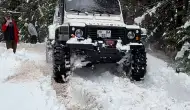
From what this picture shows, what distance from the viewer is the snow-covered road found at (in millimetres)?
6891

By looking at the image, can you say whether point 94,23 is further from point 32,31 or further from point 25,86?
point 32,31

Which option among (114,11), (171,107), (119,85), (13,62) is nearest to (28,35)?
(13,62)

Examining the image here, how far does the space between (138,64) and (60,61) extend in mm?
1980

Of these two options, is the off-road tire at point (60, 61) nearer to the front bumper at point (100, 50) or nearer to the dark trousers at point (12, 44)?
the front bumper at point (100, 50)

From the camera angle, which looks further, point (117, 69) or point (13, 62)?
point (13, 62)

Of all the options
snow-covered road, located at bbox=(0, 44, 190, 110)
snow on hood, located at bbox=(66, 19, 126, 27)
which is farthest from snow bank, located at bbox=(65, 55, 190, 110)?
snow on hood, located at bbox=(66, 19, 126, 27)

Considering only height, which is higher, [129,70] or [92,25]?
[92,25]

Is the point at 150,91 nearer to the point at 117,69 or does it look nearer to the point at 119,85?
the point at 119,85

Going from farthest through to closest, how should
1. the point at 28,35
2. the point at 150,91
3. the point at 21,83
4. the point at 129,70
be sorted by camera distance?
1. the point at 28,35
2. the point at 129,70
3. the point at 21,83
4. the point at 150,91

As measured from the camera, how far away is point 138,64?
932 cm

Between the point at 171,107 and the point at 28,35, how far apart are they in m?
21.2

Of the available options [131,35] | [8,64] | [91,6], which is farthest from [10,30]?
[131,35]

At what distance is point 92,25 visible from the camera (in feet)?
29.9

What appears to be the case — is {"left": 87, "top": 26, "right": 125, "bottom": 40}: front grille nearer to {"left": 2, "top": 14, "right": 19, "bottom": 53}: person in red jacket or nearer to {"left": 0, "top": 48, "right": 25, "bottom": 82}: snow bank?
{"left": 0, "top": 48, "right": 25, "bottom": 82}: snow bank
